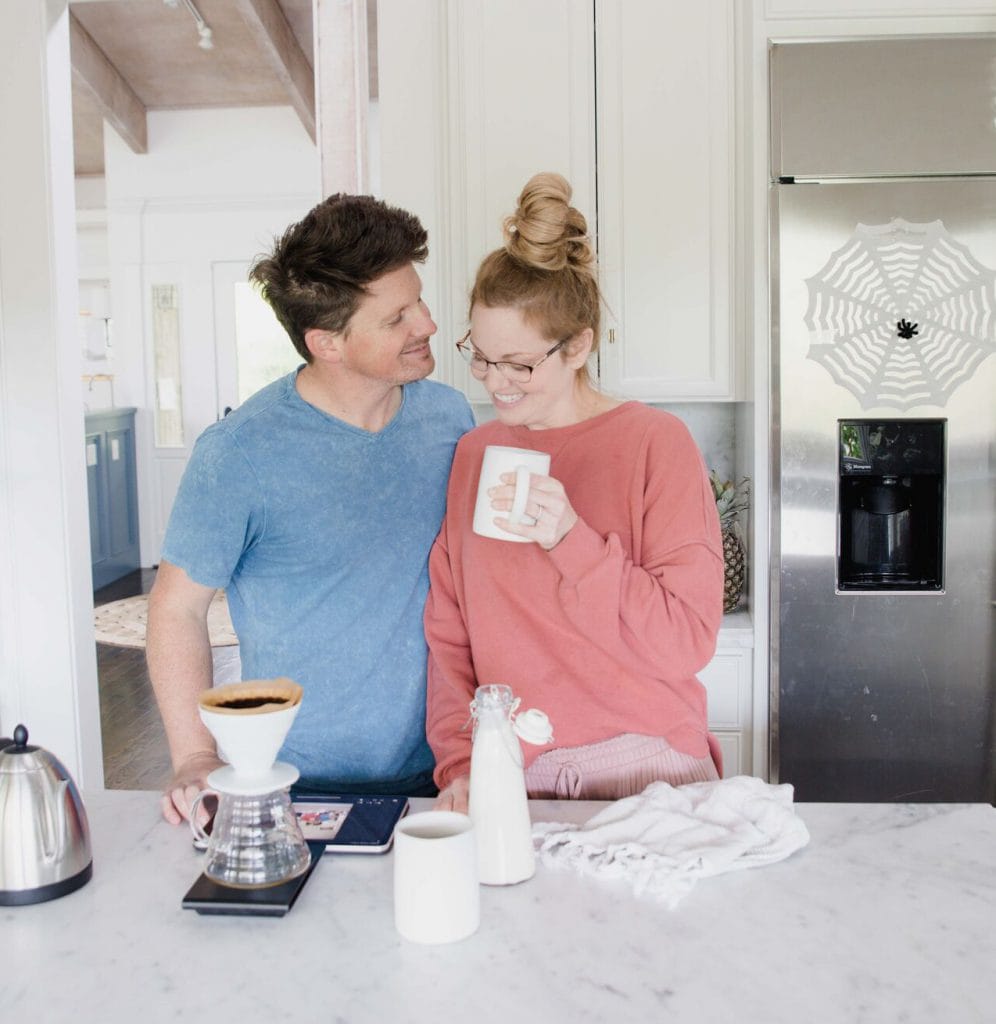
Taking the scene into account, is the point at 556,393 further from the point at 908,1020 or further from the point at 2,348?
the point at 2,348

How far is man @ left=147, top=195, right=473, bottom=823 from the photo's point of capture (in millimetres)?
1579

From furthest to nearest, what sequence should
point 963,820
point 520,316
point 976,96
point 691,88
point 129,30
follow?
1. point 129,30
2. point 691,88
3. point 976,96
4. point 520,316
5. point 963,820

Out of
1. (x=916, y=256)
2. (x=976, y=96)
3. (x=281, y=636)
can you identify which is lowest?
(x=281, y=636)

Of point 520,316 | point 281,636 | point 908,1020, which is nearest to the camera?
point 908,1020

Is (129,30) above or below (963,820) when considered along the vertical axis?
above

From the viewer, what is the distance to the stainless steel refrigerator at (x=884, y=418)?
8.63 ft

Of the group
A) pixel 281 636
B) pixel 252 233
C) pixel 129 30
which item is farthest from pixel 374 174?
pixel 281 636

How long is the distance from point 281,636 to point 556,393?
536 mm

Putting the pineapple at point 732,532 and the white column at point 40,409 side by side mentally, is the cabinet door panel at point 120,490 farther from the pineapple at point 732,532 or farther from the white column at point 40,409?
the pineapple at point 732,532

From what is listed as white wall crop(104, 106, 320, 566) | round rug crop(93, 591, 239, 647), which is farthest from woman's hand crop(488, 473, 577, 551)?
white wall crop(104, 106, 320, 566)

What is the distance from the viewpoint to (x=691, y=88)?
283 cm

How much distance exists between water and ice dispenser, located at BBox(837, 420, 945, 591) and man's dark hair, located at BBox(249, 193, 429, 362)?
1.47 metres

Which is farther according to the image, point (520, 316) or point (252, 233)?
point (252, 233)

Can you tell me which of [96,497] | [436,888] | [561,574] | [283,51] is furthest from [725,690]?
[283,51]
